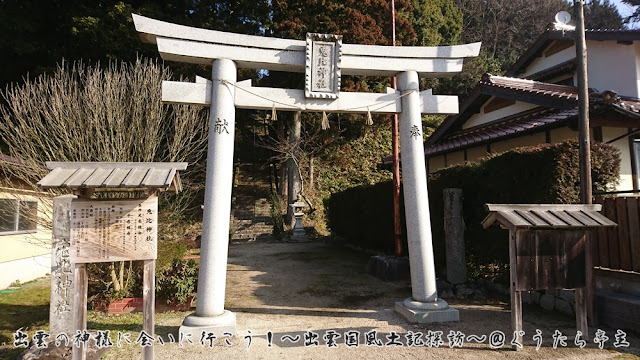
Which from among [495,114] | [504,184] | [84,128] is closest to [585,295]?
[504,184]

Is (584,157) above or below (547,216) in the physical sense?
above

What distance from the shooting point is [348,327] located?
5.59 meters

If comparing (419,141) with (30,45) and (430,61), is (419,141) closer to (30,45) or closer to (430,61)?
(430,61)

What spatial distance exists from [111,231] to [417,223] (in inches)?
172

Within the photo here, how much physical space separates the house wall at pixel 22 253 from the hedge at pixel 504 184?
355 inches

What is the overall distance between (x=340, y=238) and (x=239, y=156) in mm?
11732

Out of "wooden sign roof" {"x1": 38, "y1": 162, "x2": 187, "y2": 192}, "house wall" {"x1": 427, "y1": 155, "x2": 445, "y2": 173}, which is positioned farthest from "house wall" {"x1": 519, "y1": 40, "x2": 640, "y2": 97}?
"wooden sign roof" {"x1": 38, "y1": 162, "x2": 187, "y2": 192}

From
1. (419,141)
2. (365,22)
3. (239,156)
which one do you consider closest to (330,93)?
(419,141)

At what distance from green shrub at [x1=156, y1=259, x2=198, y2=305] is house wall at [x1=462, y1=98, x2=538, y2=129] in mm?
10239

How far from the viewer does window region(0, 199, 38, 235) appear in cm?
879

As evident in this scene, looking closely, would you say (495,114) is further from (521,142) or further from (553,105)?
(553,105)

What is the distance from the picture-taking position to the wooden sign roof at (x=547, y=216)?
4543mm

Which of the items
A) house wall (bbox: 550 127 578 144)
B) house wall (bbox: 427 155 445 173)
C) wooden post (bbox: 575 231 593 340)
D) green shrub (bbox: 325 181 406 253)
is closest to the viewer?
wooden post (bbox: 575 231 593 340)

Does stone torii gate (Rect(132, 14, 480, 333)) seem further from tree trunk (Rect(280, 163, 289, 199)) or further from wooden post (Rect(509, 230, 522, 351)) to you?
tree trunk (Rect(280, 163, 289, 199))
